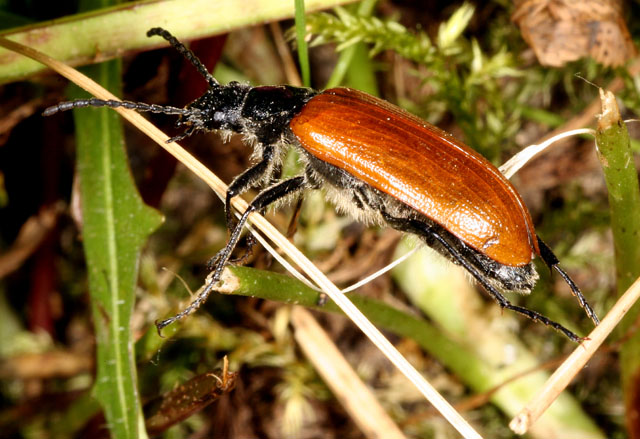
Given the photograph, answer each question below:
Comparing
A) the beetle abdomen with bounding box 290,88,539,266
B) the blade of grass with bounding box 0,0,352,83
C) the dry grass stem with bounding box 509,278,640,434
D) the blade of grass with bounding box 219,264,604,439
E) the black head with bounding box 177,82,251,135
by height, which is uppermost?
the blade of grass with bounding box 0,0,352,83

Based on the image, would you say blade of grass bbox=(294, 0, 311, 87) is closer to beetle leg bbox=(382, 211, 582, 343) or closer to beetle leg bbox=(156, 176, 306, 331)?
beetle leg bbox=(156, 176, 306, 331)

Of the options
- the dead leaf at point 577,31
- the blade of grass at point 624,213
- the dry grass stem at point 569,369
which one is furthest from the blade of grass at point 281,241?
the dead leaf at point 577,31

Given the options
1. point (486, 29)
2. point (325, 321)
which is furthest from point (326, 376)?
point (486, 29)

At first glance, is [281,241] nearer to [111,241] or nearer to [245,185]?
[245,185]

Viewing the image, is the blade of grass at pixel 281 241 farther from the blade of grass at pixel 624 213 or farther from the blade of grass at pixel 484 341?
the blade of grass at pixel 484 341

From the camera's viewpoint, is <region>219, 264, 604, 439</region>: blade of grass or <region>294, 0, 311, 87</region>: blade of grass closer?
<region>294, 0, 311, 87</region>: blade of grass

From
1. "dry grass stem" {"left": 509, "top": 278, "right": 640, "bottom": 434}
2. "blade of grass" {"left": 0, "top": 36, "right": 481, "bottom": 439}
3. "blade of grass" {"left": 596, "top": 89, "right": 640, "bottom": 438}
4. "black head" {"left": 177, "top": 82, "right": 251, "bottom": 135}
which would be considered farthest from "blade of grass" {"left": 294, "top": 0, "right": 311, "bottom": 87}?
"dry grass stem" {"left": 509, "top": 278, "right": 640, "bottom": 434}

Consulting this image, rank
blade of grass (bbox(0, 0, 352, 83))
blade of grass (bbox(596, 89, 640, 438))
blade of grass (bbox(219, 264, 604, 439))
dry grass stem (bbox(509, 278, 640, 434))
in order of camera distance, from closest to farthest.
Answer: dry grass stem (bbox(509, 278, 640, 434)) → blade of grass (bbox(596, 89, 640, 438)) → blade of grass (bbox(0, 0, 352, 83)) → blade of grass (bbox(219, 264, 604, 439))
